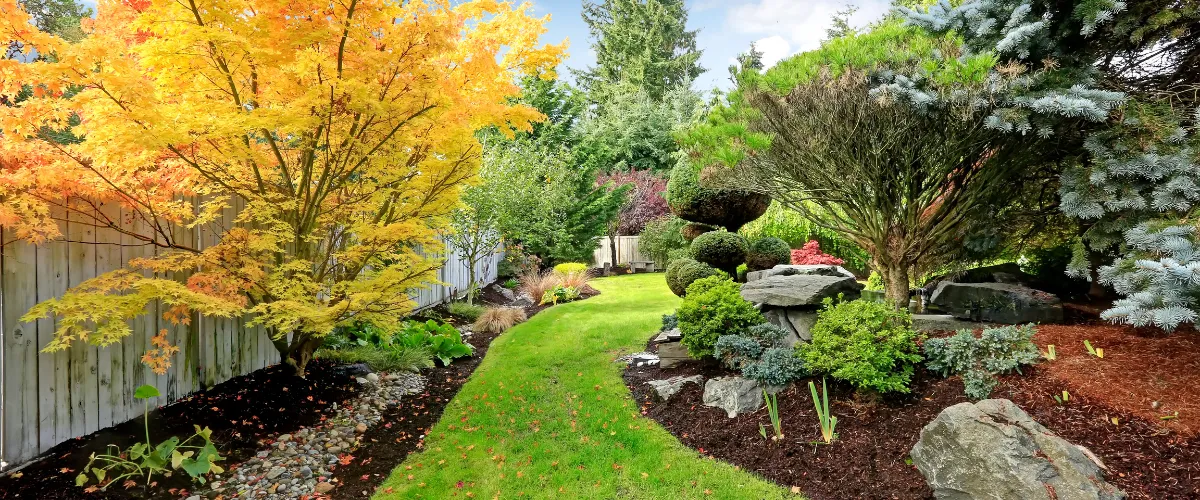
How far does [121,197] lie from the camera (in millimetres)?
3658

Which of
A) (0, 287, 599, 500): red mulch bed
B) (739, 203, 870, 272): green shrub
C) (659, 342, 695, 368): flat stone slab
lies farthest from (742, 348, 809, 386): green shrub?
(739, 203, 870, 272): green shrub

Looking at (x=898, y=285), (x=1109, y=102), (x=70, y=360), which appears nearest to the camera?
(x=70, y=360)

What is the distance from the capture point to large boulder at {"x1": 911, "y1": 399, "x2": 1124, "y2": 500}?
2.71 metres

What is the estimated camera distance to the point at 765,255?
377 inches

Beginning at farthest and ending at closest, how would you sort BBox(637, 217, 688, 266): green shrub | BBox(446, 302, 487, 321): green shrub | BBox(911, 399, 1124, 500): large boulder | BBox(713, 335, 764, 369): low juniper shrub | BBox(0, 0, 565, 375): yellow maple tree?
1. BBox(637, 217, 688, 266): green shrub
2. BBox(446, 302, 487, 321): green shrub
3. BBox(713, 335, 764, 369): low juniper shrub
4. BBox(0, 0, 565, 375): yellow maple tree
5. BBox(911, 399, 1124, 500): large boulder

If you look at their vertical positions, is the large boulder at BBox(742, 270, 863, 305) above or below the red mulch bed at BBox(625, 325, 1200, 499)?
above

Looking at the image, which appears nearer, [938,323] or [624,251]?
[938,323]

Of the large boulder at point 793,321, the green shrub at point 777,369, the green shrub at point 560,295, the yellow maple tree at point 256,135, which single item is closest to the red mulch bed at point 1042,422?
the green shrub at point 777,369

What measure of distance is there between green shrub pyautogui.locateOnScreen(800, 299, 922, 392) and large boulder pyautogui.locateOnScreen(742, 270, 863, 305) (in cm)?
100

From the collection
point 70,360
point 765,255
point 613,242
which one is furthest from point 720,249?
point 613,242

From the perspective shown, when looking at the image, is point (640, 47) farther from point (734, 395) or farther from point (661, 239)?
point (734, 395)

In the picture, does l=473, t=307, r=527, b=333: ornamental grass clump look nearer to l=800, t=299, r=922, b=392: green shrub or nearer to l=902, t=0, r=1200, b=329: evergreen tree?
l=800, t=299, r=922, b=392: green shrub

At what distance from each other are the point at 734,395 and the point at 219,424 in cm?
402

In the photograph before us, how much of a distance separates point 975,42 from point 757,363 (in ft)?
11.1
